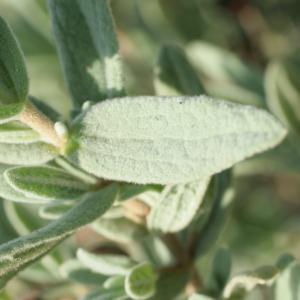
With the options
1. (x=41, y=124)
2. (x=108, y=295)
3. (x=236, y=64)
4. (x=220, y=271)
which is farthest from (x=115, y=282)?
(x=236, y=64)

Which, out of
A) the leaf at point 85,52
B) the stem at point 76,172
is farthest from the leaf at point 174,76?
the stem at point 76,172

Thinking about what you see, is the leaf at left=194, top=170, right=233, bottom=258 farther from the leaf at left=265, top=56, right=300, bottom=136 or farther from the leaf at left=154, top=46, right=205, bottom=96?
the leaf at left=265, top=56, right=300, bottom=136

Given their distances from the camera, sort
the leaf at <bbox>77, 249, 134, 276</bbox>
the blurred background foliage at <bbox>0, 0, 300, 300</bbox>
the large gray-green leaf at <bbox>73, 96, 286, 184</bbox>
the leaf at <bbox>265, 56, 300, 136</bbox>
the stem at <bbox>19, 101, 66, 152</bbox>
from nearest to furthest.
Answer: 1. the large gray-green leaf at <bbox>73, 96, 286, 184</bbox>
2. the stem at <bbox>19, 101, 66, 152</bbox>
3. the leaf at <bbox>77, 249, 134, 276</bbox>
4. the leaf at <bbox>265, 56, 300, 136</bbox>
5. the blurred background foliage at <bbox>0, 0, 300, 300</bbox>

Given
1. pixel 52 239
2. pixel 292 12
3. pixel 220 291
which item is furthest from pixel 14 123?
pixel 292 12

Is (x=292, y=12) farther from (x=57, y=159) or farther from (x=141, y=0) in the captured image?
(x=57, y=159)

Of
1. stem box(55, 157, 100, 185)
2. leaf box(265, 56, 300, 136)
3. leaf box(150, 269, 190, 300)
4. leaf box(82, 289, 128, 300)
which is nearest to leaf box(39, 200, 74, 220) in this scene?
stem box(55, 157, 100, 185)
